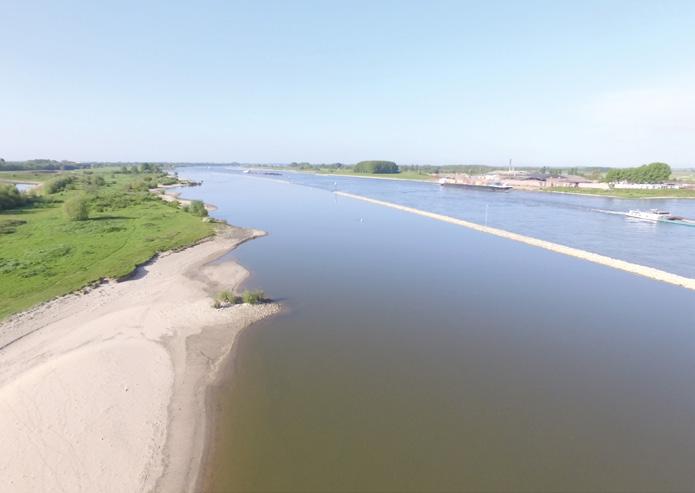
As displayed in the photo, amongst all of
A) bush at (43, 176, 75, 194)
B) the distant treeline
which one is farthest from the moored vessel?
bush at (43, 176, 75, 194)

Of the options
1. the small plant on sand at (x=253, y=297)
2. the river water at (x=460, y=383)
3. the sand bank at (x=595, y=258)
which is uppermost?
the sand bank at (x=595, y=258)

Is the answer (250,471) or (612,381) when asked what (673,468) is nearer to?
(612,381)

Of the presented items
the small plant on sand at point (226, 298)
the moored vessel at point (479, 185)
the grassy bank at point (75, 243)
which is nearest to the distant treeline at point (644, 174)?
the moored vessel at point (479, 185)

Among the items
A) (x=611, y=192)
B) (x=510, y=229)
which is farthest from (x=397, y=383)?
(x=611, y=192)

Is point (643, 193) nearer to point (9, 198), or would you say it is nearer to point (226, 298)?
point (226, 298)

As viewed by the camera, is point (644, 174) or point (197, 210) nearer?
point (197, 210)

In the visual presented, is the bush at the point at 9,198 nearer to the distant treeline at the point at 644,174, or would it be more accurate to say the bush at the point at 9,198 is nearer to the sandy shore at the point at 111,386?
the sandy shore at the point at 111,386

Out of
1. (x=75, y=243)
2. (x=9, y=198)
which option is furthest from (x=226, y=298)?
(x=9, y=198)
